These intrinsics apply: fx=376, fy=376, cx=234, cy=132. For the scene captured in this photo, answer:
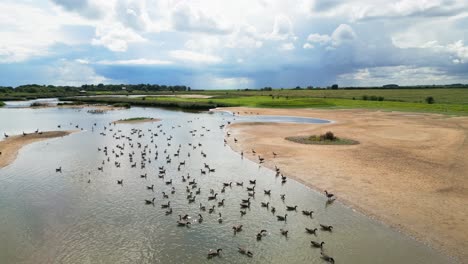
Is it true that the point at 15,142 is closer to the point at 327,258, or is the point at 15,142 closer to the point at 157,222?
the point at 157,222

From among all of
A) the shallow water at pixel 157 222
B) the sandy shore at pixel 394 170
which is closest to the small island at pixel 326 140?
the sandy shore at pixel 394 170

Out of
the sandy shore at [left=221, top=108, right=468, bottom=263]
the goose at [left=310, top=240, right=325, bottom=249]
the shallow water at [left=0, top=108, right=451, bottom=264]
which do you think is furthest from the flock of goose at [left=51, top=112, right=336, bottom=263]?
the sandy shore at [left=221, top=108, right=468, bottom=263]

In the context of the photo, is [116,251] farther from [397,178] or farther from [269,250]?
[397,178]

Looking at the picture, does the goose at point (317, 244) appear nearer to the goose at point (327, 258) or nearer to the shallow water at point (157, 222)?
the shallow water at point (157, 222)

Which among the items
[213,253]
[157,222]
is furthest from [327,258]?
[157,222]

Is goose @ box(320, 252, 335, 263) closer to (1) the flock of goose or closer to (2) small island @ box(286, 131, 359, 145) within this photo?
(1) the flock of goose

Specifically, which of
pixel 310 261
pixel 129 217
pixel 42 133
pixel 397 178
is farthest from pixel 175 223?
pixel 42 133
